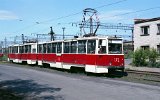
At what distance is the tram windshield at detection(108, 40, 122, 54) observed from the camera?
25.0m

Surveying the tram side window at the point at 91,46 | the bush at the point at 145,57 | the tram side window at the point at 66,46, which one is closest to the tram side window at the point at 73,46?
the tram side window at the point at 66,46

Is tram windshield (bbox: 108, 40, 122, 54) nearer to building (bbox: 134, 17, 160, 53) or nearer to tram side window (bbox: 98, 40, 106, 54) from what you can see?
tram side window (bbox: 98, 40, 106, 54)

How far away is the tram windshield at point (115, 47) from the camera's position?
25.0 metres

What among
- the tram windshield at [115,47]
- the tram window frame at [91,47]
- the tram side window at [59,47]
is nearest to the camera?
the tram windshield at [115,47]

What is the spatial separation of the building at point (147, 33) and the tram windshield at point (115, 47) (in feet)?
53.5

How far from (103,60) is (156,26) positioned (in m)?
17.6

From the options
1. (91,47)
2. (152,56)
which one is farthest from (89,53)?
(152,56)

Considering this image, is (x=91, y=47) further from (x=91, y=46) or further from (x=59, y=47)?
(x=59, y=47)

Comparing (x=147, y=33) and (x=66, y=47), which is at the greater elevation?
(x=147, y=33)

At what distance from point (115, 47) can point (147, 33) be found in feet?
59.1

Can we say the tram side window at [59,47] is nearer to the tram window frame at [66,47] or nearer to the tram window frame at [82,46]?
the tram window frame at [66,47]

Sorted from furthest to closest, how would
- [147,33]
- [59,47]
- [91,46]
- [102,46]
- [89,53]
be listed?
[147,33] → [59,47] → [89,53] → [91,46] → [102,46]

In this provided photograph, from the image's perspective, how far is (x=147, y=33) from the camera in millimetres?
42344

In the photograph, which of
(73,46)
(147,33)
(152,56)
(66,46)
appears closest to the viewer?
(73,46)
